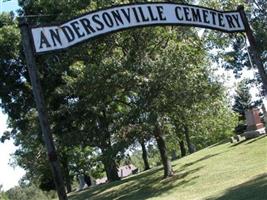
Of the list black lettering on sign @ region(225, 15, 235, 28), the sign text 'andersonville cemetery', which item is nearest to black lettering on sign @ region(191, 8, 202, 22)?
the sign text 'andersonville cemetery'

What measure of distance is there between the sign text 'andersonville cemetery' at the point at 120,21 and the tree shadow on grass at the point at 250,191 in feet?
15.5

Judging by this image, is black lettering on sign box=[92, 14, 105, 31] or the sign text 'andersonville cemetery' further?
black lettering on sign box=[92, 14, 105, 31]

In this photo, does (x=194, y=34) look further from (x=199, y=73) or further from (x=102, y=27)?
(x=102, y=27)

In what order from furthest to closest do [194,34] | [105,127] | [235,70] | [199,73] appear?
[235,70], [105,127], [194,34], [199,73]

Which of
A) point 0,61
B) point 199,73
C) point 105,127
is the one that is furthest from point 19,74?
point 199,73

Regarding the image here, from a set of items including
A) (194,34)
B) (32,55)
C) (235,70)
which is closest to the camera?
(32,55)

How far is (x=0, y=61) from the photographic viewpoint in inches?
1126

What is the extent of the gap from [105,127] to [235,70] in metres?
25.6

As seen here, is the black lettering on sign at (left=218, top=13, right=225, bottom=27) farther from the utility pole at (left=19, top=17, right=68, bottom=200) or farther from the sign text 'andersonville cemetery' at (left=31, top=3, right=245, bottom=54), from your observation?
the utility pole at (left=19, top=17, right=68, bottom=200)

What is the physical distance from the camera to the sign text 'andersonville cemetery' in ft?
24.8

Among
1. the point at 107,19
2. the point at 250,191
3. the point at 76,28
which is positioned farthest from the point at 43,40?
the point at 250,191

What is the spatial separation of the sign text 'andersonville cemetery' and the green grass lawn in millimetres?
4810

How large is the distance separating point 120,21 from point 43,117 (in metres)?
2.04

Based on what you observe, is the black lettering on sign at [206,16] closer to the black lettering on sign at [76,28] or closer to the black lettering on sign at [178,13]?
the black lettering on sign at [178,13]
